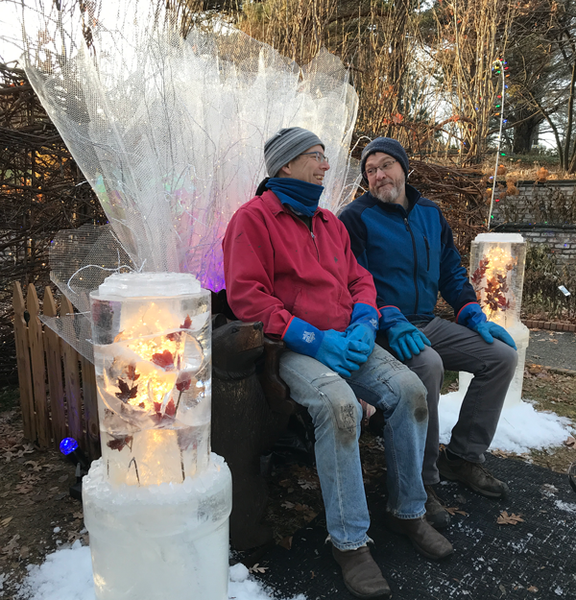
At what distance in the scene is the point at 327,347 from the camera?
2.00 meters

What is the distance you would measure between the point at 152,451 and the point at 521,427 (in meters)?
2.74

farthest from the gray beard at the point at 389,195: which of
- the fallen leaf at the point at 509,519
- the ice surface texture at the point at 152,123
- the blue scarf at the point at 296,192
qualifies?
the fallen leaf at the point at 509,519

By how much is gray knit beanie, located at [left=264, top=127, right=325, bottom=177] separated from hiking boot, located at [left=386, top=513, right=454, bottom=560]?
169 centimetres

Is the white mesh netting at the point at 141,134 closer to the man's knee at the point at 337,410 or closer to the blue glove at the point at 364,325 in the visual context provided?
the blue glove at the point at 364,325

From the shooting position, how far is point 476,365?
8.21 ft

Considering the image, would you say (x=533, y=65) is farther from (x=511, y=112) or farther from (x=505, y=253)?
(x=505, y=253)

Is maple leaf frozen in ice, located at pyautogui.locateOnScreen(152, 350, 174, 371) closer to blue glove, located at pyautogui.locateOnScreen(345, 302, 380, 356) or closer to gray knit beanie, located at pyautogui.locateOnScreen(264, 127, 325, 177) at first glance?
blue glove, located at pyautogui.locateOnScreen(345, 302, 380, 356)

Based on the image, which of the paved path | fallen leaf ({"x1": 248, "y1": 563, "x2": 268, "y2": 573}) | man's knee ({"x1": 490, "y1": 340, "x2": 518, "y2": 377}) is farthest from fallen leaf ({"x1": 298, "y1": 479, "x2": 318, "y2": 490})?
the paved path

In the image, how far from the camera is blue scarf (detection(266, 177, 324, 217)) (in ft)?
7.20

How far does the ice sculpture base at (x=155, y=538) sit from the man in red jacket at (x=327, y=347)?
0.58 meters

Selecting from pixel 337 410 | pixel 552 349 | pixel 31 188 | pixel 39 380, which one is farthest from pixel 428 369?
pixel 552 349

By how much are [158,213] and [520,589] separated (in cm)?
204

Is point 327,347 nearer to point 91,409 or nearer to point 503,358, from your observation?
point 503,358

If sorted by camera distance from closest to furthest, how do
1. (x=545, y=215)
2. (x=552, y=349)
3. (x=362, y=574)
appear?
(x=362, y=574)
(x=552, y=349)
(x=545, y=215)
